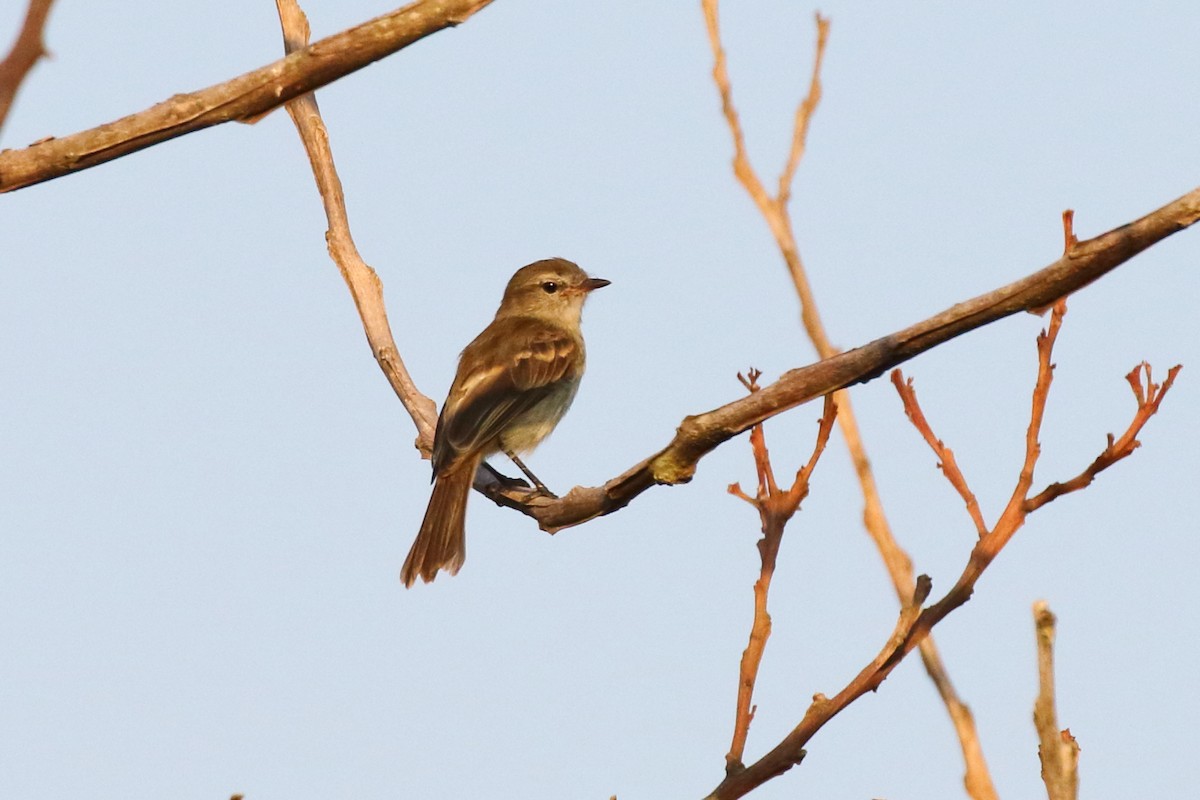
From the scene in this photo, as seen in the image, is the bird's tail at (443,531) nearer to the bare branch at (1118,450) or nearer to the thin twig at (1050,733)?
the bare branch at (1118,450)

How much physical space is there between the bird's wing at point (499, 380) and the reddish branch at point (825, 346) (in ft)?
12.3

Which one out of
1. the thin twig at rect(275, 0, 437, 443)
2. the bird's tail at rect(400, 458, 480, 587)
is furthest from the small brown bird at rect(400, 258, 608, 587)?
the thin twig at rect(275, 0, 437, 443)

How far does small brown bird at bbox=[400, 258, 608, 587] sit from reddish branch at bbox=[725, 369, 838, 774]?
4.50 metres

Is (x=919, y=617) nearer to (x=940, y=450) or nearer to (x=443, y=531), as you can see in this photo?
(x=940, y=450)

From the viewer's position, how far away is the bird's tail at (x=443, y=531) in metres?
7.80

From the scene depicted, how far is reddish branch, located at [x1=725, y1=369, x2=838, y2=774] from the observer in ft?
9.95

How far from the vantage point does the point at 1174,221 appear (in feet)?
9.59

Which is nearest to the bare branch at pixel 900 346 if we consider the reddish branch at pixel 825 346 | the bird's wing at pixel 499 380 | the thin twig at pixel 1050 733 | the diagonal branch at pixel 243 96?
the reddish branch at pixel 825 346

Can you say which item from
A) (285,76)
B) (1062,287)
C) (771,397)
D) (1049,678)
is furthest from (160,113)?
(1049,678)

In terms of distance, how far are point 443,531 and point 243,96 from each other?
4.72 m

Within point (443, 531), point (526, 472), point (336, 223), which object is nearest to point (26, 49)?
point (336, 223)

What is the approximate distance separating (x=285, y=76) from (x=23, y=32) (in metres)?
1.80

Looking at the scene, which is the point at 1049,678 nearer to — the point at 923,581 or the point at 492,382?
the point at 923,581

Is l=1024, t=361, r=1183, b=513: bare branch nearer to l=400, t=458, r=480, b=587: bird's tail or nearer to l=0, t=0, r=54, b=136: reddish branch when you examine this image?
l=0, t=0, r=54, b=136: reddish branch
